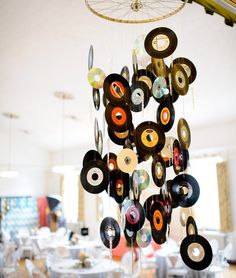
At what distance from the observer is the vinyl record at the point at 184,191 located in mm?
3010

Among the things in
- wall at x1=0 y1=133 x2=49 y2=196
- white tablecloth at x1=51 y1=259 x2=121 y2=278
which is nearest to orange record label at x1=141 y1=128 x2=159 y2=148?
white tablecloth at x1=51 y1=259 x2=121 y2=278

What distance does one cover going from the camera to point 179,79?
314 cm

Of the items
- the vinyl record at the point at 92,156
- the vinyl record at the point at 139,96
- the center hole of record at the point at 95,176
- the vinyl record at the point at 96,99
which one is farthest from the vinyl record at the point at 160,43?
the center hole of record at the point at 95,176

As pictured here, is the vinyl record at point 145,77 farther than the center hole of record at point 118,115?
Yes

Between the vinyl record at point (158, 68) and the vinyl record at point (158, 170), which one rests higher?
the vinyl record at point (158, 68)

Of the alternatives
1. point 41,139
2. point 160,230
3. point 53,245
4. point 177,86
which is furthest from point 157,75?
point 41,139

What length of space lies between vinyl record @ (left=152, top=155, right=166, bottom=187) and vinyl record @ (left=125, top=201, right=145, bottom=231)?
0.93 feet

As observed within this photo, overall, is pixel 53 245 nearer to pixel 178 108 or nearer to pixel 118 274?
pixel 118 274

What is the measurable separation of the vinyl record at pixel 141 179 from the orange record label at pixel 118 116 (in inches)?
18.9

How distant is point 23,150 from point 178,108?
24.7ft

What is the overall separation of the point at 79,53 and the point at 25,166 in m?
8.22

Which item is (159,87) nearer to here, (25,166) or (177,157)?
(177,157)

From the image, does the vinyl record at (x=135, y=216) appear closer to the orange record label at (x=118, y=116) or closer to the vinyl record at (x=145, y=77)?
the orange record label at (x=118, y=116)

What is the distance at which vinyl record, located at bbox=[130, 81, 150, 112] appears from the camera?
3111mm
